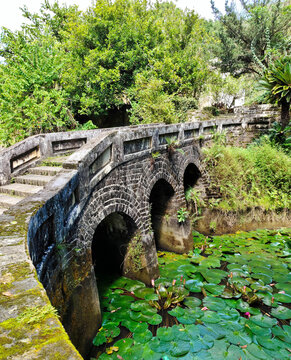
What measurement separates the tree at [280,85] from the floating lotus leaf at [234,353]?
28.4 feet

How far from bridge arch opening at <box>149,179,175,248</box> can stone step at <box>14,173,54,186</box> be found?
143 inches

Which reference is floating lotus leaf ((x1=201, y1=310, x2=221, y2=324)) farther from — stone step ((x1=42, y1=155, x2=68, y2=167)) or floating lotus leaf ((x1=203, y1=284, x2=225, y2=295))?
stone step ((x1=42, y1=155, x2=68, y2=167))

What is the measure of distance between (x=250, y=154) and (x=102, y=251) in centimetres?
693

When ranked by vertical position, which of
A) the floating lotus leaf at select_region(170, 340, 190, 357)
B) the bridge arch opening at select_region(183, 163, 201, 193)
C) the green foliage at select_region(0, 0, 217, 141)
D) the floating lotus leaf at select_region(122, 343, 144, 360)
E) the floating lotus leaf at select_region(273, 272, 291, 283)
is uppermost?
the green foliage at select_region(0, 0, 217, 141)

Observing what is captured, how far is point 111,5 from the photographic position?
14203mm

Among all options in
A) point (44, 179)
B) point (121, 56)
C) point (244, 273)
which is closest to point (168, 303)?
point (244, 273)

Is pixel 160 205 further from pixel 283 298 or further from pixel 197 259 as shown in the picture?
pixel 283 298

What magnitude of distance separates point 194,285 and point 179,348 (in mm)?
1826

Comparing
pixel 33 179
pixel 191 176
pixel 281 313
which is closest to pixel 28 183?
pixel 33 179

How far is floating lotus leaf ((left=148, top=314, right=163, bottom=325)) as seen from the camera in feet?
14.6

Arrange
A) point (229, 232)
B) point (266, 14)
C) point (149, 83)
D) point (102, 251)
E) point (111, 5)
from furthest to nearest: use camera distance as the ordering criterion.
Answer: point (266, 14) → point (111, 5) → point (149, 83) → point (229, 232) → point (102, 251)

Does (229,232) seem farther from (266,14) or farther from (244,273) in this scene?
(266,14)

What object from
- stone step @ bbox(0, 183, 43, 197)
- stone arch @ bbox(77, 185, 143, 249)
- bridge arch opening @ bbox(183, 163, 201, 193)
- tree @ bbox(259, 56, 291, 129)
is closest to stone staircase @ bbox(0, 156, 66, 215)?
stone step @ bbox(0, 183, 43, 197)

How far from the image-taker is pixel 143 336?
414cm
